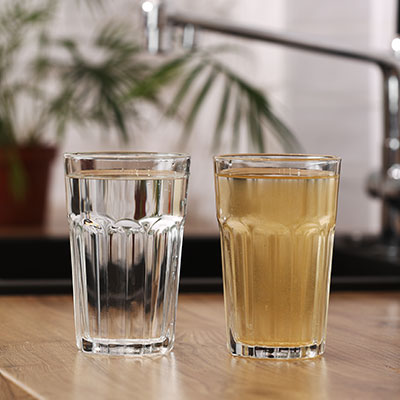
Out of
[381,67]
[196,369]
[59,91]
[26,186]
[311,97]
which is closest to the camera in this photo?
[196,369]

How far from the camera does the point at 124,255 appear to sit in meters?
0.53

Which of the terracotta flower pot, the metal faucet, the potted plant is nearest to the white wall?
the potted plant

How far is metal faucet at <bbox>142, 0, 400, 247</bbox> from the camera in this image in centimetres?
119

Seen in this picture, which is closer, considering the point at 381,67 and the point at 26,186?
the point at 381,67

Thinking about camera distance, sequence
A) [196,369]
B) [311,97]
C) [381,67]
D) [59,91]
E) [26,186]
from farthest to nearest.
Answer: [59,91], [311,97], [26,186], [381,67], [196,369]

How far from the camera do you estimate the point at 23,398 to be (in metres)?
0.44

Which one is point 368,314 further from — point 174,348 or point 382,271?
point 382,271

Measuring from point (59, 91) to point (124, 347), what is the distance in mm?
1795

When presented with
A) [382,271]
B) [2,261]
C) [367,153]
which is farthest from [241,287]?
[367,153]

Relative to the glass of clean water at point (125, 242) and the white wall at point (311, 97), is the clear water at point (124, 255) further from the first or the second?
the white wall at point (311, 97)

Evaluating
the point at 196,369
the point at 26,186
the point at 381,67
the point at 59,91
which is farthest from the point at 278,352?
the point at 59,91

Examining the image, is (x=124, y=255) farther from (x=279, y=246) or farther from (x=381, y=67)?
(x=381, y=67)

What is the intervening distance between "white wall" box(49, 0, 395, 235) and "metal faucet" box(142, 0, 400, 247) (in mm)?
583

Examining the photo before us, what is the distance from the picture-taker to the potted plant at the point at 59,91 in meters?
1.81
